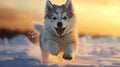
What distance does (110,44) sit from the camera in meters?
2.07

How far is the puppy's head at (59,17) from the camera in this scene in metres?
1.93

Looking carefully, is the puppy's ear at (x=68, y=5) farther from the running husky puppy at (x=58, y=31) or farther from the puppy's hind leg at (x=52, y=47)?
the puppy's hind leg at (x=52, y=47)

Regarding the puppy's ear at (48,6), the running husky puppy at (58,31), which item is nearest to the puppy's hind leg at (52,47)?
the running husky puppy at (58,31)

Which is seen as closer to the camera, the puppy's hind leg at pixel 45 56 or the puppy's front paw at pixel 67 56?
the puppy's front paw at pixel 67 56

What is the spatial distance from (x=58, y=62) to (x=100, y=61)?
23 centimetres

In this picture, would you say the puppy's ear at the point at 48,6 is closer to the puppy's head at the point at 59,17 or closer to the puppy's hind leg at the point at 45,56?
the puppy's head at the point at 59,17

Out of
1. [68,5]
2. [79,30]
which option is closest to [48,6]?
[68,5]

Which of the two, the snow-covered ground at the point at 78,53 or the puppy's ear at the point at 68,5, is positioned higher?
the puppy's ear at the point at 68,5

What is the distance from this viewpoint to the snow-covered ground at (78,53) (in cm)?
201

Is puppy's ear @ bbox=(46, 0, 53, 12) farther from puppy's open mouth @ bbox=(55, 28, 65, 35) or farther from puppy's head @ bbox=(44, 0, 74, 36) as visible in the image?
puppy's open mouth @ bbox=(55, 28, 65, 35)

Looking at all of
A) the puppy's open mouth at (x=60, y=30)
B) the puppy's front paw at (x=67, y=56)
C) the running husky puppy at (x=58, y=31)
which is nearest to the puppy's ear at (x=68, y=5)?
the running husky puppy at (x=58, y=31)

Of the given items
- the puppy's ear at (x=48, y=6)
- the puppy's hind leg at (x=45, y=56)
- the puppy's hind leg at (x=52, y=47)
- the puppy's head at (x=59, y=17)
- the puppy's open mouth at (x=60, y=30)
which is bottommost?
the puppy's hind leg at (x=45, y=56)

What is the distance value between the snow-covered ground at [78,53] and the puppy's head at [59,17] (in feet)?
0.40

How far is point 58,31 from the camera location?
1.98m
